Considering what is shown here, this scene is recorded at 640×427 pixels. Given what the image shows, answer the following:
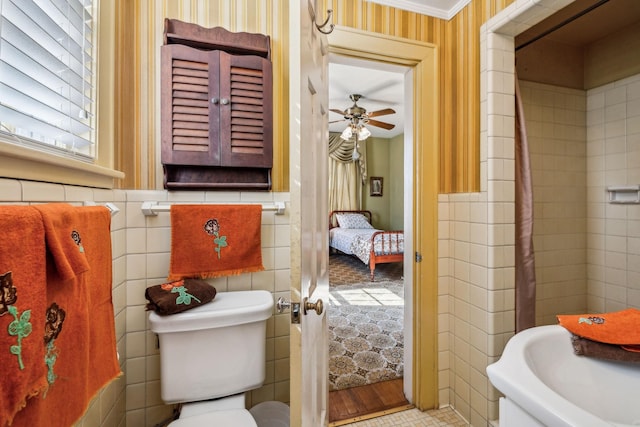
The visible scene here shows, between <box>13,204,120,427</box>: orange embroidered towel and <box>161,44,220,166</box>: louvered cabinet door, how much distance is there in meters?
0.59

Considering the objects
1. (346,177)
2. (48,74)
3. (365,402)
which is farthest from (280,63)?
(346,177)

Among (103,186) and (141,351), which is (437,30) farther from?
(141,351)

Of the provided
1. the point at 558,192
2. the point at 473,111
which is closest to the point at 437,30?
the point at 473,111

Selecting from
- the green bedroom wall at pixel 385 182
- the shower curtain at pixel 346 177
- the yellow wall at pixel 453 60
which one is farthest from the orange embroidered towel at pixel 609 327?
the green bedroom wall at pixel 385 182

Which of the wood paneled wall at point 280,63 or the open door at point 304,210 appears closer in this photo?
the open door at point 304,210

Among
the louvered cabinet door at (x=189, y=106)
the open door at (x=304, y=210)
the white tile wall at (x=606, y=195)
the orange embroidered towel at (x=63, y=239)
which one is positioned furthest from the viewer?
the white tile wall at (x=606, y=195)

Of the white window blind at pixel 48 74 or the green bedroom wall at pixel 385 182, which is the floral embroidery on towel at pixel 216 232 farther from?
the green bedroom wall at pixel 385 182

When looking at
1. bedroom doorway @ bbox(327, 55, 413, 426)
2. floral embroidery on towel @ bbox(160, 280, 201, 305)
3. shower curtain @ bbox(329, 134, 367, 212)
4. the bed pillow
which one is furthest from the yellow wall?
shower curtain @ bbox(329, 134, 367, 212)

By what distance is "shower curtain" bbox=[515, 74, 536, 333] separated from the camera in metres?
1.50

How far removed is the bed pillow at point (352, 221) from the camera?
6070 mm

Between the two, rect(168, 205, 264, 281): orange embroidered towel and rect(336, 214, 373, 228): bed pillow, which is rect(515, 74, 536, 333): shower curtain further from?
rect(336, 214, 373, 228): bed pillow

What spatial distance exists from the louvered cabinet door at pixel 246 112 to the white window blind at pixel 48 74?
0.50 m

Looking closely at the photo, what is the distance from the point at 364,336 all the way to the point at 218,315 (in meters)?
1.78

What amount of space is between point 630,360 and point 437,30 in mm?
1825
